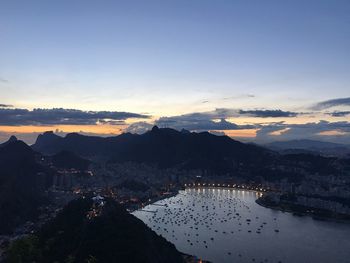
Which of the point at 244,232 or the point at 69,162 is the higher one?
the point at 69,162

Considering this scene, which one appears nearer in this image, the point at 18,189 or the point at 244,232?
the point at 244,232

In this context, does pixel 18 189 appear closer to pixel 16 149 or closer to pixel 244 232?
pixel 244 232

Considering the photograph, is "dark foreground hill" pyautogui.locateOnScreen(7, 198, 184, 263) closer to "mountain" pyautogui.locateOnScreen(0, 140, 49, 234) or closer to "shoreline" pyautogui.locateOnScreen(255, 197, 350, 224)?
"mountain" pyautogui.locateOnScreen(0, 140, 49, 234)

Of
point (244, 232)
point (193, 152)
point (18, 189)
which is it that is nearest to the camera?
point (244, 232)

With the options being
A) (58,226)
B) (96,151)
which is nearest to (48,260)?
(58,226)

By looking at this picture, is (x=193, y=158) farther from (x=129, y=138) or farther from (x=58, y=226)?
(x=58, y=226)

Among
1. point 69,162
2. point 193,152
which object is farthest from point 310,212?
point 69,162

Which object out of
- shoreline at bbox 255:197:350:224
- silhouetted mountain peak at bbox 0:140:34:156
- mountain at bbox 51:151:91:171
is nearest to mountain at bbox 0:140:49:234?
silhouetted mountain peak at bbox 0:140:34:156
